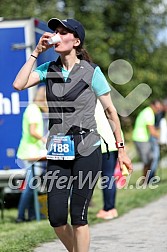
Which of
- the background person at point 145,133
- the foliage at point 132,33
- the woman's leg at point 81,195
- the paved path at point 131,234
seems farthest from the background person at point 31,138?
the foliage at point 132,33

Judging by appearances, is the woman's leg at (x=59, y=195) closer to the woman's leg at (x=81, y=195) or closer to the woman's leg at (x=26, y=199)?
the woman's leg at (x=81, y=195)

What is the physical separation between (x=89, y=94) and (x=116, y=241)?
2.56 metres

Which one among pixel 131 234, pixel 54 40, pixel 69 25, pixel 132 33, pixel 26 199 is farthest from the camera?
pixel 132 33

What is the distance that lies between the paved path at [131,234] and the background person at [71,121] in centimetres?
156

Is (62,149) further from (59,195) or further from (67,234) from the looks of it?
(67,234)

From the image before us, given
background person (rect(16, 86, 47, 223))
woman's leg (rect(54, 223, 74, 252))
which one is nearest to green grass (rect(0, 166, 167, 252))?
background person (rect(16, 86, 47, 223))

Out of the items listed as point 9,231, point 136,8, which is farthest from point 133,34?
point 9,231

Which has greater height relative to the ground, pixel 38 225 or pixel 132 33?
pixel 38 225

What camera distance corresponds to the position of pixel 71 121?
18.8 ft

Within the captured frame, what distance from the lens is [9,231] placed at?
9180 mm

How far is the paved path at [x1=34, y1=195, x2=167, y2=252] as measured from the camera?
733cm

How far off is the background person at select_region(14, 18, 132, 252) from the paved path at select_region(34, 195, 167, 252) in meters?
1.56

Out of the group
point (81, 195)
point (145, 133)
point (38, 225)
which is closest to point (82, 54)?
point (81, 195)

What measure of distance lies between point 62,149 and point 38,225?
394 cm
